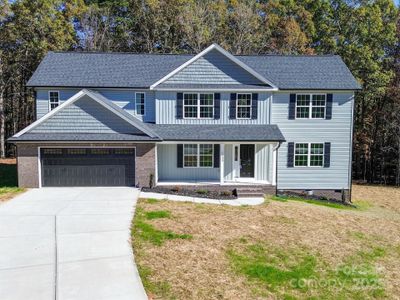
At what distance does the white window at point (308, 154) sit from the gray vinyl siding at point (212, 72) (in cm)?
484

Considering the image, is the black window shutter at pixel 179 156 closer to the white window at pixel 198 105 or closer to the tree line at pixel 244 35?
the white window at pixel 198 105

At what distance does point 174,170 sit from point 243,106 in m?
5.26

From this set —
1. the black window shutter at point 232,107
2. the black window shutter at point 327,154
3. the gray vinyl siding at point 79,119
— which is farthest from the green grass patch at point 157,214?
the black window shutter at point 327,154

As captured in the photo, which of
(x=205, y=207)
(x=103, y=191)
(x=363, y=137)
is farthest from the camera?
(x=363, y=137)

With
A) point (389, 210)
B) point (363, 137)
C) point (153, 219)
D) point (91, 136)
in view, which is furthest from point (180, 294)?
point (363, 137)

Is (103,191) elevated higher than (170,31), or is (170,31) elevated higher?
(170,31)

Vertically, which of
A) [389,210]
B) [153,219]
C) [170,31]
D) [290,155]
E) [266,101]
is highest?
[170,31]

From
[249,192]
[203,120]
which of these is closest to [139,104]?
[203,120]

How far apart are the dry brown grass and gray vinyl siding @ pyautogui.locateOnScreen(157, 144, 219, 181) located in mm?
4425

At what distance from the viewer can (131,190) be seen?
15.8 meters

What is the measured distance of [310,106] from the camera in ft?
60.2

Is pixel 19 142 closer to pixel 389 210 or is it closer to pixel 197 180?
pixel 197 180

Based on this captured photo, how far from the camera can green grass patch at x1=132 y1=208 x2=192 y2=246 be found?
9.17 m

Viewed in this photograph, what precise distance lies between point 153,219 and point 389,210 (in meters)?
12.9
